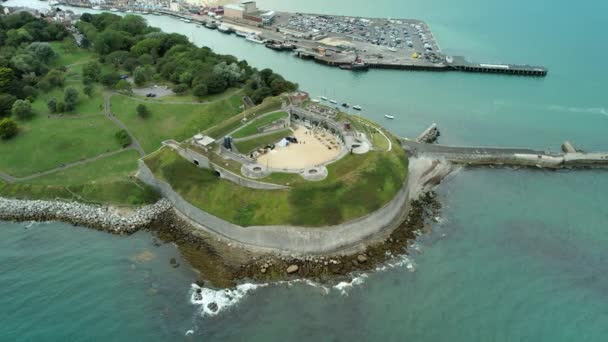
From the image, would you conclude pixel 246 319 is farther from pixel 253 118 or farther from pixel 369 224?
pixel 253 118

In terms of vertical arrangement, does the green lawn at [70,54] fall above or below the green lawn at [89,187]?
above

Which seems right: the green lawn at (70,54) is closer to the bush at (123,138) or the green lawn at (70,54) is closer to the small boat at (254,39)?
the bush at (123,138)

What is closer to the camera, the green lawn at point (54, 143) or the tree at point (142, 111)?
the green lawn at point (54, 143)

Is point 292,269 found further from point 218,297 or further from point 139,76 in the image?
point 139,76

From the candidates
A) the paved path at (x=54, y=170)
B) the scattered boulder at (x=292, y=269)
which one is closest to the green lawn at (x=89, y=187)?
the paved path at (x=54, y=170)

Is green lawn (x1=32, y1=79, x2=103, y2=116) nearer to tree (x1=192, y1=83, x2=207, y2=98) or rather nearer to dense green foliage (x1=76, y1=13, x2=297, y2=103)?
dense green foliage (x1=76, y1=13, x2=297, y2=103)

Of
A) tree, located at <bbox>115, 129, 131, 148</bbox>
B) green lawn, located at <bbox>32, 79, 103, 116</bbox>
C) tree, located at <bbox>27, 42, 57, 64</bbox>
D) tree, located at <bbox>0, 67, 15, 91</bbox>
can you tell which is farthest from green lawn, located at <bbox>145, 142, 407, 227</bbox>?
tree, located at <bbox>27, 42, 57, 64</bbox>
